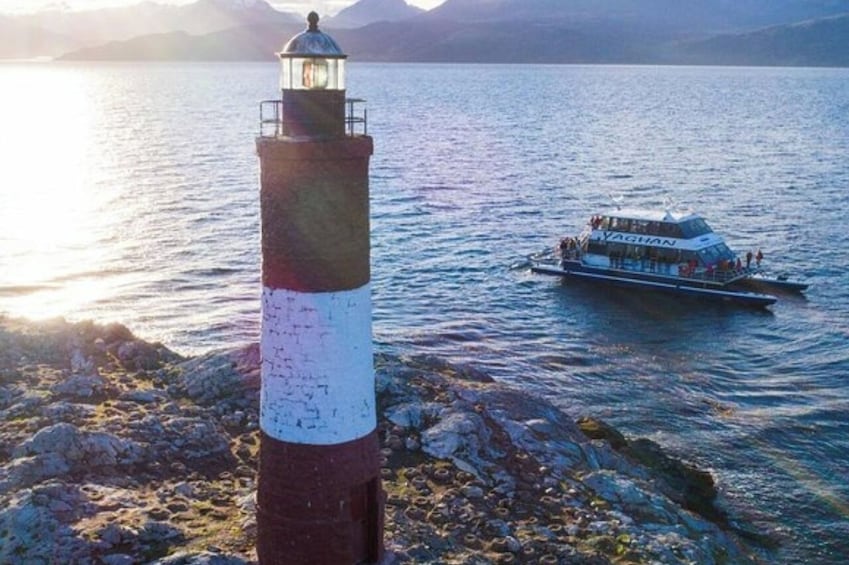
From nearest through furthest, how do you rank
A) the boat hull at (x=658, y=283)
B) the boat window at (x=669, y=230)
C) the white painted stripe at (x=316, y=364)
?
the white painted stripe at (x=316, y=364)
the boat hull at (x=658, y=283)
the boat window at (x=669, y=230)

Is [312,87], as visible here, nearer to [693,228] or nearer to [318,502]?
[318,502]

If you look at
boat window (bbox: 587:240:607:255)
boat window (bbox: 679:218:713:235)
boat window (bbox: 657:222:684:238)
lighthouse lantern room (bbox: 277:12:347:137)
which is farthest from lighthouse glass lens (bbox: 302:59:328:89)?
boat window (bbox: 587:240:607:255)

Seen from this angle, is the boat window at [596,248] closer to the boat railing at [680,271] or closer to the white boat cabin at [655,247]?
the white boat cabin at [655,247]

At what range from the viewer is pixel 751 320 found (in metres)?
47.4

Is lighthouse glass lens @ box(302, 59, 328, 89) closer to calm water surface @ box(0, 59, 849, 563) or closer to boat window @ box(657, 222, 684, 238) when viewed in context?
calm water surface @ box(0, 59, 849, 563)

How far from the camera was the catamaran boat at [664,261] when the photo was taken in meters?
51.3

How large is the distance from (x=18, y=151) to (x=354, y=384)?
115228 mm

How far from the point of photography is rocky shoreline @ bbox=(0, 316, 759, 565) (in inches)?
667

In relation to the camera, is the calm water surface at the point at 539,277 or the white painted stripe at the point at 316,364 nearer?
the white painted stripe at the point at 316,364

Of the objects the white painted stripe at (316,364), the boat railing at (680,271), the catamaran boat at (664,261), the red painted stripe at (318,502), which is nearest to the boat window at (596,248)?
the catamaran boat at (664,261)

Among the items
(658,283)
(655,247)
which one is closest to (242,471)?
(658,283)

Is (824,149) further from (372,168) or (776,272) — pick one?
(776,272)

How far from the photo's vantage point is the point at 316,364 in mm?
13914

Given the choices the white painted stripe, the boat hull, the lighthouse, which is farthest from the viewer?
the boat hull
